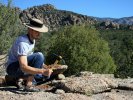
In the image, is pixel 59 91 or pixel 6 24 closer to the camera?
pixel 59 91

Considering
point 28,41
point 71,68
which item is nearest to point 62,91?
point 28,41

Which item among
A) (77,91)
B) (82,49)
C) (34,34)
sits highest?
(34,34)

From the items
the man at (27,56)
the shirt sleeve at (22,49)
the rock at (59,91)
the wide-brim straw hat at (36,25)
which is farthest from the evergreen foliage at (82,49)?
the shirt sleeve at (22,49)

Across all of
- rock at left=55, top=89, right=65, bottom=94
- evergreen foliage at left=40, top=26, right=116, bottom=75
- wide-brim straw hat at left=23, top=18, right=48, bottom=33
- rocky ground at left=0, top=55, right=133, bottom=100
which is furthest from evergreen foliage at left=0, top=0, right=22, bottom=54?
evergreen foliage at left=40, top=26, right=116, bottom=75

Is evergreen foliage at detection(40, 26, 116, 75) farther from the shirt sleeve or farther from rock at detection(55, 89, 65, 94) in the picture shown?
the shirt sleeve

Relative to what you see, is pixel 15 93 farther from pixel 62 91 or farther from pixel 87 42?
pixel 87 42

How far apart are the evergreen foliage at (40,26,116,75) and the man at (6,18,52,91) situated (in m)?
36.1

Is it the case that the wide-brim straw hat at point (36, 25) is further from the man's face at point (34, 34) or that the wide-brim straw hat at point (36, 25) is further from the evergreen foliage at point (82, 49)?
the evergreen foliage at point (82, 49)

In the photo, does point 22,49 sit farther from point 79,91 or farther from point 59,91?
point 79,91

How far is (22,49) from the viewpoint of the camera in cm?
811

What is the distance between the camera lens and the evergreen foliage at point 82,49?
46438mm

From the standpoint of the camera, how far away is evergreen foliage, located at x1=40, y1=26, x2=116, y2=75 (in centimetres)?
4644

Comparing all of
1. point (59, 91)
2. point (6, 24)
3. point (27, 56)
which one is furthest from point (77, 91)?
point (6, 24)

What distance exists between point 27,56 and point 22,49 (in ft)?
1.96
